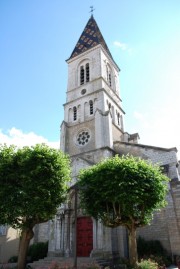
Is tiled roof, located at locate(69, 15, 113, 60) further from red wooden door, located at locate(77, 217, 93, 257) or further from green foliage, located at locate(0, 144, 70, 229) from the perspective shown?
red wooden door, located at locate(77, 217, 93, 257)

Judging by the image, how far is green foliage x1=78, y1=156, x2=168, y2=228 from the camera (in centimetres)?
1276

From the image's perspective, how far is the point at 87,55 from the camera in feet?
103

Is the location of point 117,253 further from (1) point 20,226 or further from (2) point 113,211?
(1) point 20,226

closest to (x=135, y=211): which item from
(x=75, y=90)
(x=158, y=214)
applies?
(x=158, y=214)

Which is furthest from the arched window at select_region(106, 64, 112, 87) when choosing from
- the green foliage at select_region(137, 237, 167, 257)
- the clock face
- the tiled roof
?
the green foliage at select_region(137, 237, 167, 257)

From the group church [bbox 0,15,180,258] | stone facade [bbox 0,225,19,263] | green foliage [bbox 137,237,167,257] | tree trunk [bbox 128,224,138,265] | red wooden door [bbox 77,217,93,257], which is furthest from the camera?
stone facade [bbox 0,225,19,263]

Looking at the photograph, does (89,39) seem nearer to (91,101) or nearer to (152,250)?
(91,101)

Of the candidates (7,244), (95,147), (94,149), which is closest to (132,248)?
(94,149)

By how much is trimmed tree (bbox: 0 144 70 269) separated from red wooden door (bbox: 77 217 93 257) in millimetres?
5537

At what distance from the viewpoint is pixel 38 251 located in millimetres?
19625

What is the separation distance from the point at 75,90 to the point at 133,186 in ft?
61.2

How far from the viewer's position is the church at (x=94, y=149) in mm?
16891

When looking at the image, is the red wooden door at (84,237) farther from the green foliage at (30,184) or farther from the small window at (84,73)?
the small window at (84,73)

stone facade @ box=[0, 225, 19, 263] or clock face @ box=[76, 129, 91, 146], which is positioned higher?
clock face @ box=[76, 129, 91, 146]
